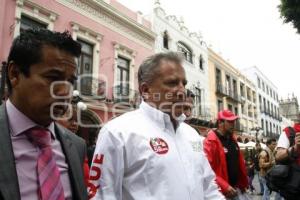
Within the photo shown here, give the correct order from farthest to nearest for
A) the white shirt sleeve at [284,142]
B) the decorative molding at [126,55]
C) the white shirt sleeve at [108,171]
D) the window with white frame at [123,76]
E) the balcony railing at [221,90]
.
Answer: the balcony railing at [221,90] → the decorative molding at [126,55] → the window with white frame at [123,76] → the white shirt sleeve at [284,142] → the white shirt sleeve at [108,171]

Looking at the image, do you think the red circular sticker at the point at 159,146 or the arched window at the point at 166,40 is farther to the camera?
the arched window at the point at 166,40

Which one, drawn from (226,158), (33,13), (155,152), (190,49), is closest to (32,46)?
(155,152)

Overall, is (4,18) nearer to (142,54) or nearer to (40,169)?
(142,54)

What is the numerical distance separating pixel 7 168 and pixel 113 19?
47.2 feet

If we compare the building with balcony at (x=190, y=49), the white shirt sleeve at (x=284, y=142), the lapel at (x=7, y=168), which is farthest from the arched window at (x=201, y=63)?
the lapel at (x=7, y=168)

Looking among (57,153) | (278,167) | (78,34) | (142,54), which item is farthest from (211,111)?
(57,153)

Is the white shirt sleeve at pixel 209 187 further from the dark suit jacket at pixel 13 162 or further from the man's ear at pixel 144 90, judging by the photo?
the dark suit jacket at pixel 13 162

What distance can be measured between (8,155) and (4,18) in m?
10.6

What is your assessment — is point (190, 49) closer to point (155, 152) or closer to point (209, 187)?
point (209, 187)

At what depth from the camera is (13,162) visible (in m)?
1.26

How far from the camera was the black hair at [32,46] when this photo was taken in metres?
1.42

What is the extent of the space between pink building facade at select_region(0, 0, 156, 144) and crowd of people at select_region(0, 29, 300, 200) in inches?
379

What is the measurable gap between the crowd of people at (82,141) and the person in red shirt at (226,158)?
1702 millimetres

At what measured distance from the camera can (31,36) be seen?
4.85 feet
